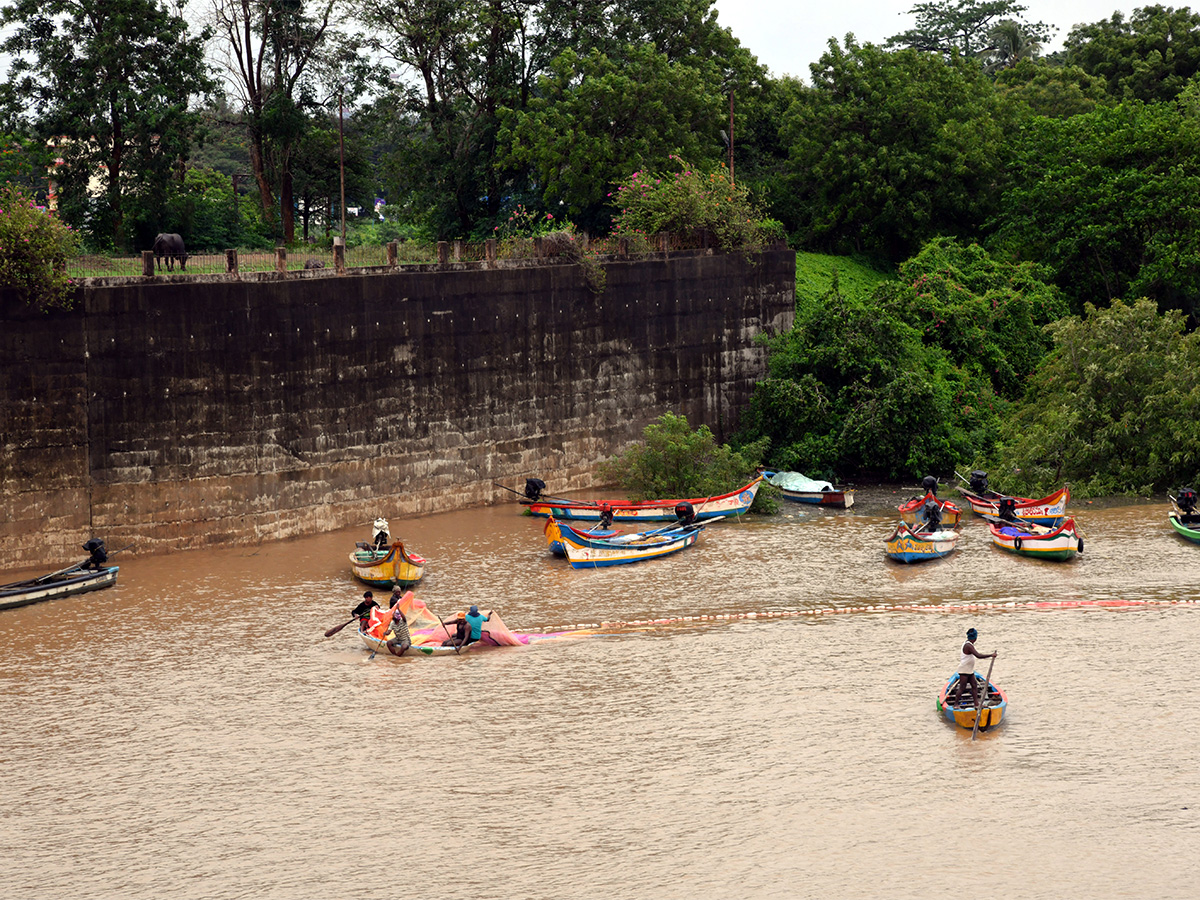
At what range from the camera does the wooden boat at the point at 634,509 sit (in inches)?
1291

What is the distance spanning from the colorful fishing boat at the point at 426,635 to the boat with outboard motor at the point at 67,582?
19.8 ft

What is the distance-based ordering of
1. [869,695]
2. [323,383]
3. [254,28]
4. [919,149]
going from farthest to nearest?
1. [919,149]
2. [254,28]
3. [323,383]
4. [869,695]

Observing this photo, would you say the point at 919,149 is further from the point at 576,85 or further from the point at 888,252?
the point at 576,85

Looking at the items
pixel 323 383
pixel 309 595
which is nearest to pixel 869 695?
pixel 309 595

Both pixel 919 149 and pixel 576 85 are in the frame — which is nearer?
pixel 576 85

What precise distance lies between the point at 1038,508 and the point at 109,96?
27.3 metres

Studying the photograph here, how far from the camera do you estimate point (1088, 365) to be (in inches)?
1419

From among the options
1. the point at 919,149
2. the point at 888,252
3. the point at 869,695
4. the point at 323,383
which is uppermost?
the point at 919,149

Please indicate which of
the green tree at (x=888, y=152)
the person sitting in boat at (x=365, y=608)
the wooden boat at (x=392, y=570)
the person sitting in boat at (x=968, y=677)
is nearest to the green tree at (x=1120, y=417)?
the green tree at (x=888, y=152)

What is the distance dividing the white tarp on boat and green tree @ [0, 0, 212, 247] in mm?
19176

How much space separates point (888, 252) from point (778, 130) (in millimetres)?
6346

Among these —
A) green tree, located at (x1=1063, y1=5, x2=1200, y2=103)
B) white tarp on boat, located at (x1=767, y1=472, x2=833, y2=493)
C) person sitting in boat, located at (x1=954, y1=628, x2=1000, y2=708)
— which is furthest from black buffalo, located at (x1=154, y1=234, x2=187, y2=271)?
green tree, located at (x1=1063, y1=5, x2=1200, y2=103)

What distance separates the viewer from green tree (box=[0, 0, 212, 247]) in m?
38.0

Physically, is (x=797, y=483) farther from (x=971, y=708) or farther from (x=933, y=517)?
(x=971, y=708)
